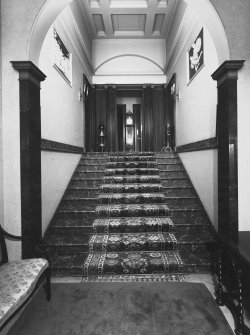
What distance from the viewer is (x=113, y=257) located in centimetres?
307

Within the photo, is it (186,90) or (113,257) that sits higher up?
(186,90)

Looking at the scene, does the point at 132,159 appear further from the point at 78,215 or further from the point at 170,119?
the point at 170,119

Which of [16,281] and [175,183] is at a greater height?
[175,183]

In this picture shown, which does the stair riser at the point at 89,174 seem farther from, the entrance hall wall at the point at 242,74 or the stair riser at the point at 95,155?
the entrance hall wall at the point at 242,74

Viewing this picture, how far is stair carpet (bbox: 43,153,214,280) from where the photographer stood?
2.89 metres

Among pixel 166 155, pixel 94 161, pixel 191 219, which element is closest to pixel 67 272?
pixel 191 219

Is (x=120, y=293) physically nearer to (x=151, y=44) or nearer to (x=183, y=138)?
(x=183, y=138)

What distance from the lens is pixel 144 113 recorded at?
320 inches

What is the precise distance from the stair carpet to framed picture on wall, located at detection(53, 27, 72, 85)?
2101mm

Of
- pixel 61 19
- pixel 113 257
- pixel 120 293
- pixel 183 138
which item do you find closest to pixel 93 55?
pixel 61 19

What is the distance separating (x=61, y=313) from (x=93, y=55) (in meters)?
7.68

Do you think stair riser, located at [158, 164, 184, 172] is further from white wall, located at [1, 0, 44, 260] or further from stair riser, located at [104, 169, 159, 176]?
white wall, located at [1, 0, 44, 260]

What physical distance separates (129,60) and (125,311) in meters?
7.62

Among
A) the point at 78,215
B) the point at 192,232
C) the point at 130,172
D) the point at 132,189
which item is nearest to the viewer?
the point at 192,232
